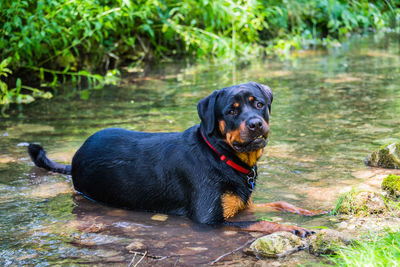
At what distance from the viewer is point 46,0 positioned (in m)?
7.61

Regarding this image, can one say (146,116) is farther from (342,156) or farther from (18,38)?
(342,156)

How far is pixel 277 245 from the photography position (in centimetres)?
302

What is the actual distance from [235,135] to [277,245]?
93 cm

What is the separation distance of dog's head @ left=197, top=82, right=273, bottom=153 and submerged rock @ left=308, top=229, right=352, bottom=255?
880 millimetres

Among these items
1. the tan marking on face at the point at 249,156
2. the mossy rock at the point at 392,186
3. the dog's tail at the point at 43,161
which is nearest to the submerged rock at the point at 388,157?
the mossy rock at the point at 392,186

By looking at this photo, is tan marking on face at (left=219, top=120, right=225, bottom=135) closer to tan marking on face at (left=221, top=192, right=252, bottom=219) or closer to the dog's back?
the dog's back

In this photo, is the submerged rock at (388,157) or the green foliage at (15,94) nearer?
the submerged rock at (388,157)

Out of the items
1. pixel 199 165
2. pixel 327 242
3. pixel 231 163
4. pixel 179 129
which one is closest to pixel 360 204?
pixel 327 242

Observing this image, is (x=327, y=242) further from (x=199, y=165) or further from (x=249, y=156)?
(x=199, y=165)

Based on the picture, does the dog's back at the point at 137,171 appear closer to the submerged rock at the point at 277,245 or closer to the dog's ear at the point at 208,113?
the dog's ear at the point at 208,113

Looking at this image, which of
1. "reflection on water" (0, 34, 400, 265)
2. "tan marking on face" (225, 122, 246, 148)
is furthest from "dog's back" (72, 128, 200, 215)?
"tan marking on face" (225, 122, 246, 148)

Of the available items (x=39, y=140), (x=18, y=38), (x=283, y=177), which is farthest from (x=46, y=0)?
(x=283, y=177)

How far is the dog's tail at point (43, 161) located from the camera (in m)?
4.77

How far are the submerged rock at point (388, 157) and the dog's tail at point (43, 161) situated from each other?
287 cm
